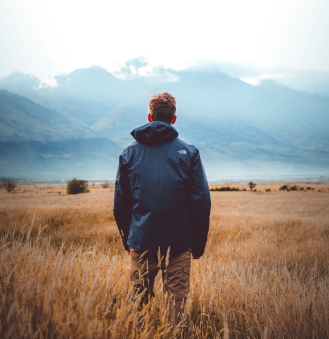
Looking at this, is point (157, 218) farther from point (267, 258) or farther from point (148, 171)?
point (267, 258)

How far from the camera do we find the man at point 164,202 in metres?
3.01

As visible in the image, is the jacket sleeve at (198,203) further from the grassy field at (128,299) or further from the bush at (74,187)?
the bush at (74,187)

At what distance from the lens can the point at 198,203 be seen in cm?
311

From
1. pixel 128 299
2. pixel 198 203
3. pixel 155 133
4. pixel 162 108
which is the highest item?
pixel 162 108

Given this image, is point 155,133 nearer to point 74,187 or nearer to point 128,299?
point 128,299

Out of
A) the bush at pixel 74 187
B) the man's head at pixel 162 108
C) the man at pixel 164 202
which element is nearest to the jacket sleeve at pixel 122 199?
the man at pixel 164 202

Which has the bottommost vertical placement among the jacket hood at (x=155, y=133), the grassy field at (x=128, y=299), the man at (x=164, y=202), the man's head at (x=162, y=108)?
the grassy field at (x=128, y=299)

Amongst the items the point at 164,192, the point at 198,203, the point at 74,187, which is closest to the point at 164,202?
the point at 164,192

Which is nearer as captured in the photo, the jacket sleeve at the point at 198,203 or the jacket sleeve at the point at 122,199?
the jacket sleeve at the point at 198,203

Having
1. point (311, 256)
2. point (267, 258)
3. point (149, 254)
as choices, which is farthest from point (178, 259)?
point (311, 256)

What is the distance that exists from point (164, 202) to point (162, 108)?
41.8 inches

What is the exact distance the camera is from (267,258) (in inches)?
301

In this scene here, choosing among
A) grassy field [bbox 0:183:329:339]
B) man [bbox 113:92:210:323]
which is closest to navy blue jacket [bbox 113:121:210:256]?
man [bbox 113:92:210:323]

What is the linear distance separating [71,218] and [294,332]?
13.6 metres
